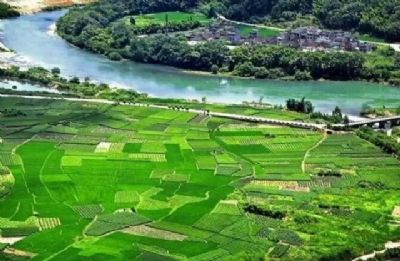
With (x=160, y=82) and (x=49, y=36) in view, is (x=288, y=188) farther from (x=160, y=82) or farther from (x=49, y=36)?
(x=49, y=36)

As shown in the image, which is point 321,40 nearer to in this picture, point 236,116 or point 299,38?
point 299,38

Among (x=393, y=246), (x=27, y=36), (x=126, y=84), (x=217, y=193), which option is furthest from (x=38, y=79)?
(x=393, y=246)

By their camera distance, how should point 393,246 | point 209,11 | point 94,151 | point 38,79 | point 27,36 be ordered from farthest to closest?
1. point 209,11
2. point 27,36
3. point 38,79
4. point 94,151
5. point 393,246

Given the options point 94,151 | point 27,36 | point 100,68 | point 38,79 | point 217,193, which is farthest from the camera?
point 27,36

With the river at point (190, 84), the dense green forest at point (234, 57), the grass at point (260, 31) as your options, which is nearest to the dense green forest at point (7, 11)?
the river at point (190, 84)

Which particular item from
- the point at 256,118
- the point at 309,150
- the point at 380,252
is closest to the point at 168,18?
the point at 256,118

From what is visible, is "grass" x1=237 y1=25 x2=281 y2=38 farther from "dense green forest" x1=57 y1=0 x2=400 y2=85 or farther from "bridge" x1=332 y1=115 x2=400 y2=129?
"bridge" x1=332 y1=115 x2=400 y2=129
